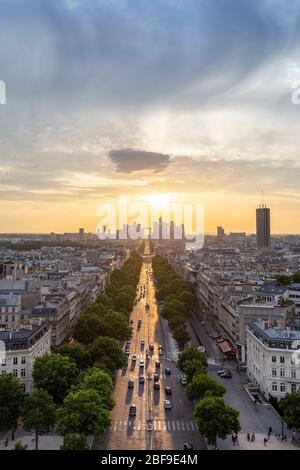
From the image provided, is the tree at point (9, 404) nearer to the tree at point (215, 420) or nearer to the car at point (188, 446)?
the car at point (188, 446)

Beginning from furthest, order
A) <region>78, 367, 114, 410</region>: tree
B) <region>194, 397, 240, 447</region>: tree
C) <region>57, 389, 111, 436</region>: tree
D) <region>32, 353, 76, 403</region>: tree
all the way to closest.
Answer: <region>32, 353, 76, 403</region>: tree → <region>78, 367, 114, 410</region>: tree → <region>194, 397, 240, 447</region>: tree → <region>57, 389, 111, 436</region>: tree

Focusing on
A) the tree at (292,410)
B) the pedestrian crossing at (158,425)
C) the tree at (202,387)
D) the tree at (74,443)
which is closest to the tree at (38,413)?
the tree at (74,443)

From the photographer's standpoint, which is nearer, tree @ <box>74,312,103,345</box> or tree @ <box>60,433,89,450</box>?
tree @ <box>60,433,89,450</box>

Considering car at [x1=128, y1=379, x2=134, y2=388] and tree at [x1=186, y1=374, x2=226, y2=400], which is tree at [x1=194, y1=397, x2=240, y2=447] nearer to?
tree at [x1=186, y1=374, x2=226, y2=400]

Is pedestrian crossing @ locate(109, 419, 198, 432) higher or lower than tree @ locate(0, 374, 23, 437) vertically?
lower

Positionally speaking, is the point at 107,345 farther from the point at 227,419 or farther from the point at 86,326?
the point at 227,419

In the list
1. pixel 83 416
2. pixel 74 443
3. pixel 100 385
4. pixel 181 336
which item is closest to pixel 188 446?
pixel 83 416

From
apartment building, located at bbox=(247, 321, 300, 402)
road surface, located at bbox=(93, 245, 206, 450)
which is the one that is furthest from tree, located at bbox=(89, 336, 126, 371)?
apartment building, located at bbox=(247, 321, 300, 402)

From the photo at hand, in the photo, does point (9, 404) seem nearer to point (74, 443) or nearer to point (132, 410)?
point (74, 443)
